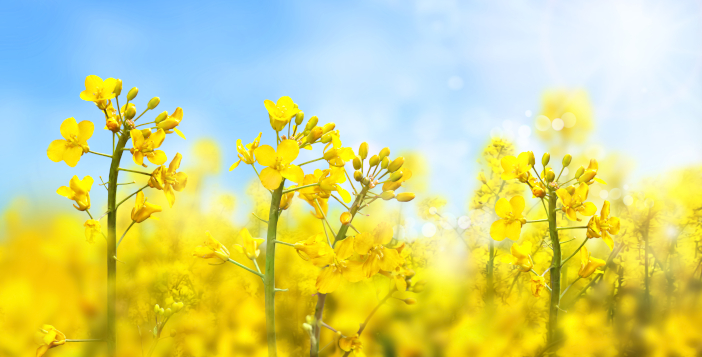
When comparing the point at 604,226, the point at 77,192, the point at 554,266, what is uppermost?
the point at 77,192

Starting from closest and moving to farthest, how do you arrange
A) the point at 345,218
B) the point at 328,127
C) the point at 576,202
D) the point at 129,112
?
the point at 345,218 < the point at 328,127 < the point at 129,112 < the point at 576,202

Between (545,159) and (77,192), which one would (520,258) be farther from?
(77,192)

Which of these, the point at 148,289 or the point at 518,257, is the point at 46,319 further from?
the point at 518,257

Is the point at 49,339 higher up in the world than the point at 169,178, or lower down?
lower down

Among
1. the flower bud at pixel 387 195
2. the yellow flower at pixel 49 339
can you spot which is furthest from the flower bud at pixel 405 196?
the yellow flower at pixel 49 339

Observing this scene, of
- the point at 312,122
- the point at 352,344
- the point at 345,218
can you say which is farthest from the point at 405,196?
the point at 352,344

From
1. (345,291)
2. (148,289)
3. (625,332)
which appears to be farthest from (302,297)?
(625,332)

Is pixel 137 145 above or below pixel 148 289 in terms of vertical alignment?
above
